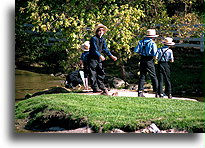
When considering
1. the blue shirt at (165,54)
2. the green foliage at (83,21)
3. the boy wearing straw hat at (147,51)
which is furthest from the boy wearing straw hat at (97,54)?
the green foliage at (83,21)

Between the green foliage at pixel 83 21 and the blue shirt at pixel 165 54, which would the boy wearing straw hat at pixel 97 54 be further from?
the green foliage at pixel 83 21

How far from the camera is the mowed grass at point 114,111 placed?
26.5 feet

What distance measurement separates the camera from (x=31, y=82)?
474 inches

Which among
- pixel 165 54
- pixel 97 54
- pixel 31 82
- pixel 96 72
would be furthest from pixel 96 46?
pixel 31 82

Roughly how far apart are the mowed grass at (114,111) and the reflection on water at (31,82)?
3.58ft

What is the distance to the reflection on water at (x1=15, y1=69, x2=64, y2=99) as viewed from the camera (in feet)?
36.1

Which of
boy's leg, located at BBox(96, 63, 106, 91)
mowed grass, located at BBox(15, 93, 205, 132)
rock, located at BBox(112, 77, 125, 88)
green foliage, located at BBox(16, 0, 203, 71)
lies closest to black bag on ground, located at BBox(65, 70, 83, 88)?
green foliage, located at BBox(16, 0, 203, 71)

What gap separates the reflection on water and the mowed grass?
1090 mm

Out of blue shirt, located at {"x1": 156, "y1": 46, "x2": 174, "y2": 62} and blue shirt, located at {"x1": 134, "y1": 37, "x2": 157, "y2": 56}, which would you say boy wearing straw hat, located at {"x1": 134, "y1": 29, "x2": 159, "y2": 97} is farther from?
blue shirt, located at {"x1": 156, "y1": 46, "x2": 174, "y2": 62}

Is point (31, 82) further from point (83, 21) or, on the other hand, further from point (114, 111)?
point (114, 111)

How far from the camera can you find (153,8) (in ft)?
42.7

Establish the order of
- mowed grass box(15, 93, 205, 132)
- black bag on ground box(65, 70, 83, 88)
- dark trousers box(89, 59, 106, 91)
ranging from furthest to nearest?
black bag on ground box(65, 70, 83, 88), dark trousers box(89, 59, 106, 91), mowed grass box(15, 93, 205, 132)

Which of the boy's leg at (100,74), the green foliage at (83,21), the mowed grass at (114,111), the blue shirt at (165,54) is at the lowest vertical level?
the mowed grass at (114,111)

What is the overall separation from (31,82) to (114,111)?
3.73 m
